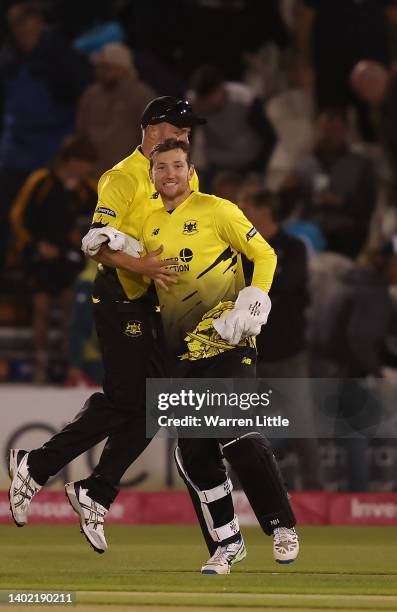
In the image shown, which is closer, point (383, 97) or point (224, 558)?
point (224, 558)

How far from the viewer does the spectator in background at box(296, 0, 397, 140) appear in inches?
555

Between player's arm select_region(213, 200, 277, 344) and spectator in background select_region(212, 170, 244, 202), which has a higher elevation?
player's arm select_region(213, 200, 277, 344)

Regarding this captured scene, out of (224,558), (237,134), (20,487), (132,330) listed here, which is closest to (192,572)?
(224,558)

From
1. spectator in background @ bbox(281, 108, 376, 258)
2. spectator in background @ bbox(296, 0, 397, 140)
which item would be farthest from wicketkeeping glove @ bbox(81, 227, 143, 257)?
spectator in background @ bbox(296, 0, 397, 140)

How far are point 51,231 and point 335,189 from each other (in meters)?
2.40

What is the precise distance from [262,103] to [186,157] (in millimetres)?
6260

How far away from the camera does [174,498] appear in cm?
1138

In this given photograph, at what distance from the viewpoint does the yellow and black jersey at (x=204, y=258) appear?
25.4ft

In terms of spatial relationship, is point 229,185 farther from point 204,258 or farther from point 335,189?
point 204,258

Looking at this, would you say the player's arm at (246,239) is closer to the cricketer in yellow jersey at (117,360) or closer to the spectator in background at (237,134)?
the cricketer in yellow jersey at (117,360)

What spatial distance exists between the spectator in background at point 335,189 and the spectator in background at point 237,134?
36 centimetres

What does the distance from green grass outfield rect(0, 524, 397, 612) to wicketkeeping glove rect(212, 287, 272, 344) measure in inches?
44.3

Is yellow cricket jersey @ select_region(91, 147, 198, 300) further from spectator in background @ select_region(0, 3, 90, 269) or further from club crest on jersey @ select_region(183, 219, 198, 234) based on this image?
spectator in background @ select_region(0, 3, 90, 269)

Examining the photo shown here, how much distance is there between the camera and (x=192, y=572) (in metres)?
7.93
